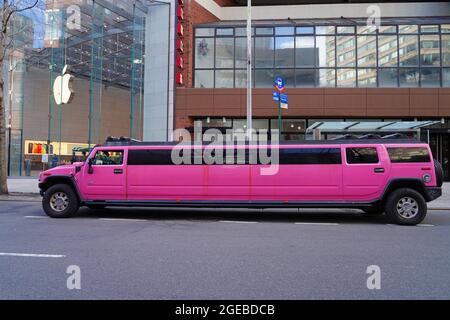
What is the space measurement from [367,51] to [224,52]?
8203 mm

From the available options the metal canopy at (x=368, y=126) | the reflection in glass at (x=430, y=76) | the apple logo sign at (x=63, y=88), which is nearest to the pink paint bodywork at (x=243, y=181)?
the metal canopy at (x=368, y=126)

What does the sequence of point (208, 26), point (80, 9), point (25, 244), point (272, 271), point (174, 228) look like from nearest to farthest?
1. point (272, 271)
2. point (25, 244)
3. point (174, 228)
4. point (208, 26)
5. point (80, 9)

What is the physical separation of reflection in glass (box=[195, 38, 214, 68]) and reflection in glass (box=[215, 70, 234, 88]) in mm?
703

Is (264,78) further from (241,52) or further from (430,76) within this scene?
(430,76)

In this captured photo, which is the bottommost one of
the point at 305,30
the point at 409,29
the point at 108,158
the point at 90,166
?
the point at 90,166

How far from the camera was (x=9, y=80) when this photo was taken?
29.4 m

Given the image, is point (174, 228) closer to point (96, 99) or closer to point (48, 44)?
point (48, 44)

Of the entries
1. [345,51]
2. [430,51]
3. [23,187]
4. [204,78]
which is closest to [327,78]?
[345,51]

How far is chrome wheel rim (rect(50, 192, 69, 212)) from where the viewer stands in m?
10.8

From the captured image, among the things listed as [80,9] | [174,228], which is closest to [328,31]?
[80,9]

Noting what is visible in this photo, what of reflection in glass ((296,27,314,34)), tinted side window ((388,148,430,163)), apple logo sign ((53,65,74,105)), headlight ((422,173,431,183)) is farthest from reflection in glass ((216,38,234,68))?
headlight ((422,173,431,183))

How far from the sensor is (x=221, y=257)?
6.47m

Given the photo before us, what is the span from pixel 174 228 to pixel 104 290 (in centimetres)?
455

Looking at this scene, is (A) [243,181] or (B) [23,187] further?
(B) [23,187]
